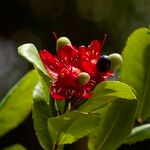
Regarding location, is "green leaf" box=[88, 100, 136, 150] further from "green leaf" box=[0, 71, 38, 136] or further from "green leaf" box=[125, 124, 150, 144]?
"green leaf" box=[0, 71, 38, 136]

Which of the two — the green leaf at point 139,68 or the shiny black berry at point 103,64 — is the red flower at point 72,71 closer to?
the shiny black berry at point 103,64

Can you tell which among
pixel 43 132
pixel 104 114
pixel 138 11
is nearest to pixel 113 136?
pixel 104 114

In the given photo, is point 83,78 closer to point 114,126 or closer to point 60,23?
point 114,126

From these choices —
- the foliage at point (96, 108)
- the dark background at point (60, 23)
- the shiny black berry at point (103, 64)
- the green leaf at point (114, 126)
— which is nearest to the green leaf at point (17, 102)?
the foliage at point (96, 108)

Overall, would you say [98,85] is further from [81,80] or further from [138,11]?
[138,11]

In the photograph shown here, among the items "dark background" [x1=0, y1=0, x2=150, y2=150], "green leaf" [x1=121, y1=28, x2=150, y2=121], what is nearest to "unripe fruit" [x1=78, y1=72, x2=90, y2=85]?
"green leaf" [x1=121, y1=28, x2=150, y2=121]

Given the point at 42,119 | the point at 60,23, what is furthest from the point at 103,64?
the point at 60,23
